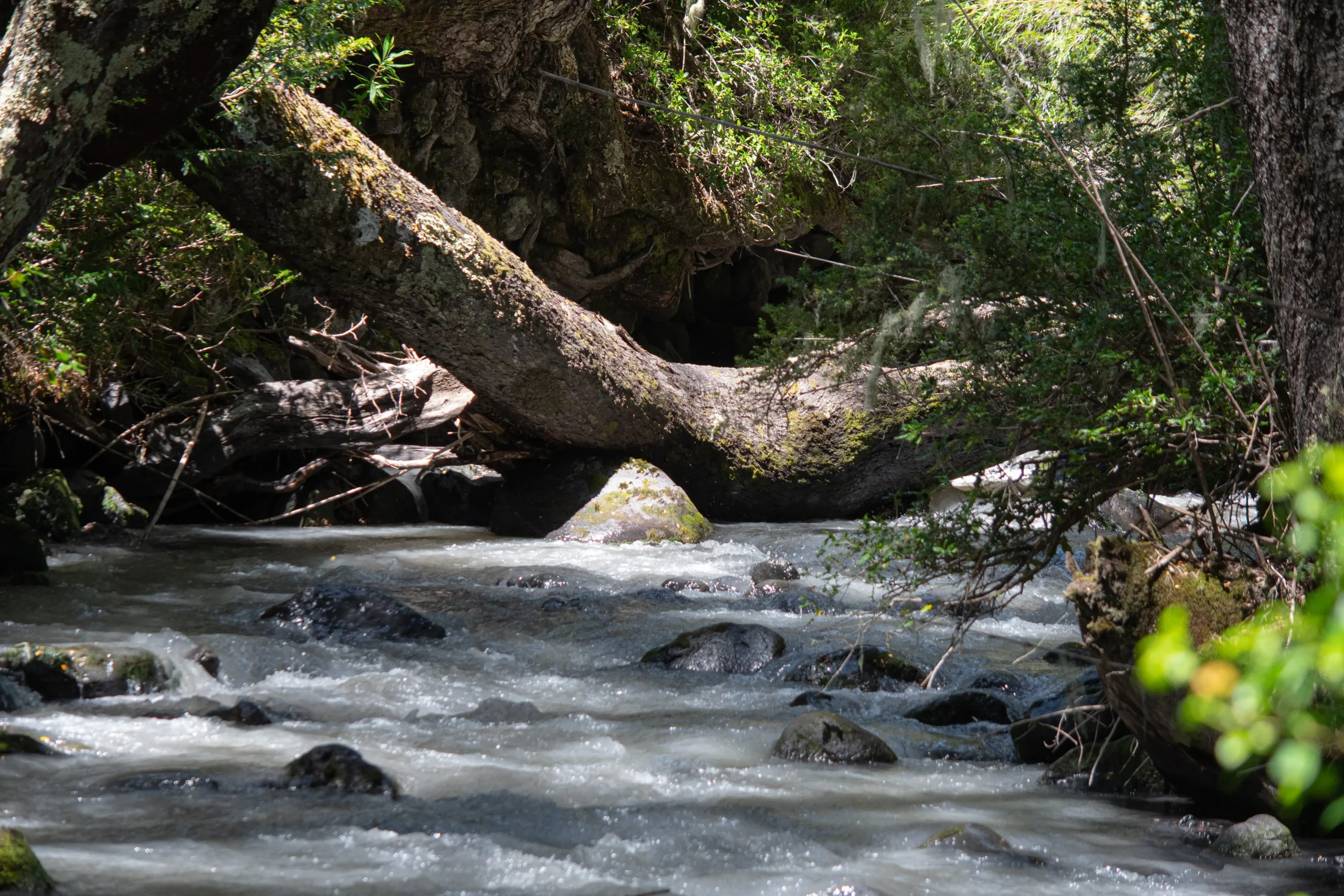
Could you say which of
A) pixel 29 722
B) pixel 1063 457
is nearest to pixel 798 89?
pixel 1063 457

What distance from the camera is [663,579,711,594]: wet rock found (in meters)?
7.11

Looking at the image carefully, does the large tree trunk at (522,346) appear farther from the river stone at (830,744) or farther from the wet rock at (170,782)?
the wet rock at (170,782)

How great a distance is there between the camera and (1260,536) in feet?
10.1

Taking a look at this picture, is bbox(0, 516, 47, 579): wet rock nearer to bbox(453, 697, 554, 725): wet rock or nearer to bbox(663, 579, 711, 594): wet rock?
bbox(453, 697, 554, 725): wet rock

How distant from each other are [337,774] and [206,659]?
1.62m

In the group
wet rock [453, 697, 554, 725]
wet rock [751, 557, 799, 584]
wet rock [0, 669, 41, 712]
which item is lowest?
wet rock [453, 697, 554, 725]

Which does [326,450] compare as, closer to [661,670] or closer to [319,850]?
[661,670]

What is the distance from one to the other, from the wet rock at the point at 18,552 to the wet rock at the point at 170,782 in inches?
145

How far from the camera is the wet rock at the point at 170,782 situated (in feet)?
10.9

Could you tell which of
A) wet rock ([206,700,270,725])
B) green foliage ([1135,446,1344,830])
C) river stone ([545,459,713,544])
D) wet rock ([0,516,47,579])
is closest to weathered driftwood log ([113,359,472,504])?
river stone ([545,459,713,544])

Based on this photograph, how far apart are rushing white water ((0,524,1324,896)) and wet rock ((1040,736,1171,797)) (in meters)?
0.11

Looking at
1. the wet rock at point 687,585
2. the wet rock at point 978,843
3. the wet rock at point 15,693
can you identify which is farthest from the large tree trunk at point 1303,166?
the wet rock at point 687,585

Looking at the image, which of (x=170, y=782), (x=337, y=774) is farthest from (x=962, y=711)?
(x=170, y=782)

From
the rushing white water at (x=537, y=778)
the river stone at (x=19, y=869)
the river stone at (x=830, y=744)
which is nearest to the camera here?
the river stone at (x=19, y=869)
